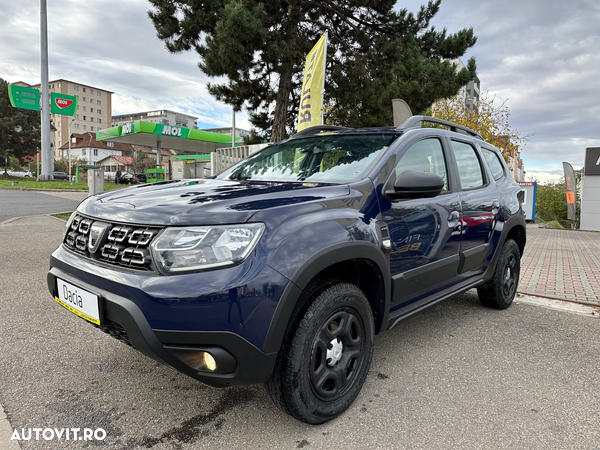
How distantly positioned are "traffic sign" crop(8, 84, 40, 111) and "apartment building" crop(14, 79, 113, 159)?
80.3 metres

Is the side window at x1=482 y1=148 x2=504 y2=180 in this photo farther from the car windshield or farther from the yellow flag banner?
the yellow flag banner

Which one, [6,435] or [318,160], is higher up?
[318,160]

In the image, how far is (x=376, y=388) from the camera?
97.3 inches

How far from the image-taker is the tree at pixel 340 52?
9727 millimetres

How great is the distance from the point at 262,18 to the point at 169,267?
27.3 ft

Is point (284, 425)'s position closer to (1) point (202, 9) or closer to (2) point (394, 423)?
(2) point (394, 423)

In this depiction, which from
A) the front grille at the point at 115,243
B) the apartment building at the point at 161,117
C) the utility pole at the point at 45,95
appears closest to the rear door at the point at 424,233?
the front grille at the point at 115,243

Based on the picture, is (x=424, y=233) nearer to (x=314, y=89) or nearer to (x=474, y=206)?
(x=474, y=206)

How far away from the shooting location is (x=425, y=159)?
2.93m

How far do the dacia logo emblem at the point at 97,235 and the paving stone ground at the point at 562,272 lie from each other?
4.65 m

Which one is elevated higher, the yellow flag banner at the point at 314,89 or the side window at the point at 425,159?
the yellow flag banner at the point at 314,89

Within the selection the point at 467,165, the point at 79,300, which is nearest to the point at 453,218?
the point at 467,165

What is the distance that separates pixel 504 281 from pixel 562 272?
2.99 metres

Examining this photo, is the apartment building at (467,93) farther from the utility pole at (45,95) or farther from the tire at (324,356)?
the utility pole at (45,95)
